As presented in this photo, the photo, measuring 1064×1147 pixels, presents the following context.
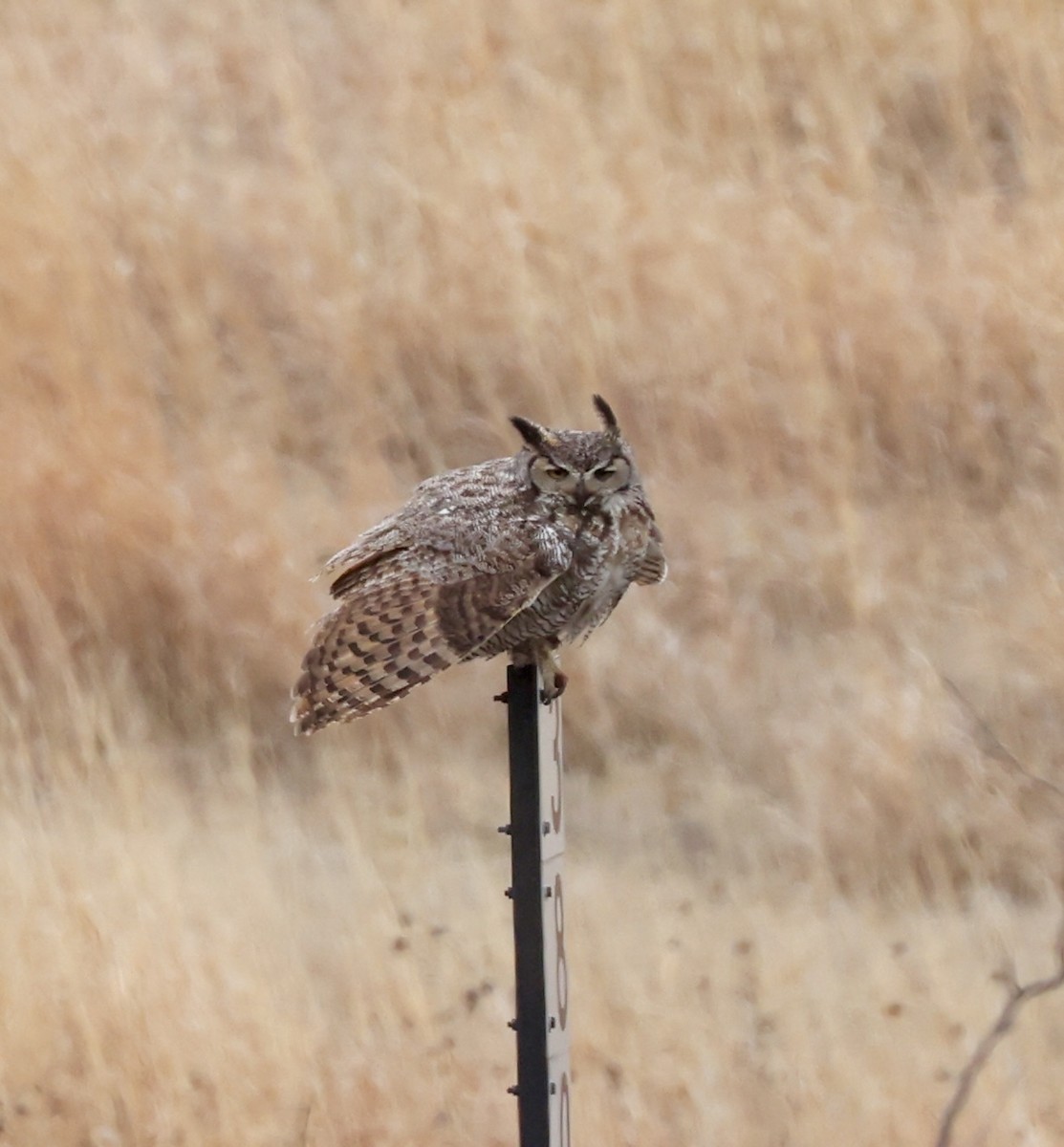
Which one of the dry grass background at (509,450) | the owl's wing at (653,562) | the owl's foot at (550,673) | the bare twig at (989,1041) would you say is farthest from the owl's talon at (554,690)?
the bare twig at (989,1041)

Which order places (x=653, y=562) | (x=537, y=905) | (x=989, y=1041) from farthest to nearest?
1. (x=989, y=1041)
2. (x=653, y=562)
3. (x=537, y=905)

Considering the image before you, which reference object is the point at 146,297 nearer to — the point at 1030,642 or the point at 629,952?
the point at 629,952

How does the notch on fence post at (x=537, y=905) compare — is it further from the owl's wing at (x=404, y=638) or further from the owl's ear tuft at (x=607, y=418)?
the owl's ear tuft at (x=607, y=418)

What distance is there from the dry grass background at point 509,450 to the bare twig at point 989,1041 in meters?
0.02

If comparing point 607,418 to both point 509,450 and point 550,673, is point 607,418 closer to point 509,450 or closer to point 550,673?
point 550,673

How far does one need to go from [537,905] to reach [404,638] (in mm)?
279

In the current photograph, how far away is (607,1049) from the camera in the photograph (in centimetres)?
244

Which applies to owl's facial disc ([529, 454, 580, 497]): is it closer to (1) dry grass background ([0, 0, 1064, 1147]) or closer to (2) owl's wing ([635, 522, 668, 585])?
(2) owl's wing ([635, 522, 668, 585])

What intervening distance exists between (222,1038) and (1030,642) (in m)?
1.37

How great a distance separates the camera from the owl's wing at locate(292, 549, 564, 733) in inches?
59.1

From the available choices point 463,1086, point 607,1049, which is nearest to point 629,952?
point 607,1049

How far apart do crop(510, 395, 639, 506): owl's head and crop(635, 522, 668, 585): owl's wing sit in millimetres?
99

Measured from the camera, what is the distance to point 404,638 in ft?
4.96

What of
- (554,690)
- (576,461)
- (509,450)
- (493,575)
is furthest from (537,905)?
(509,450)
